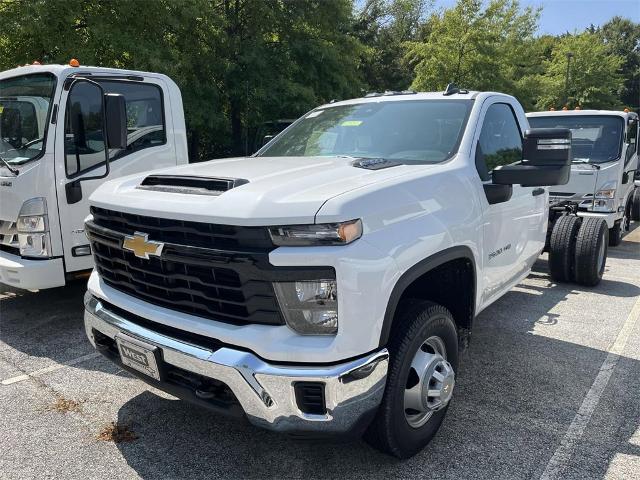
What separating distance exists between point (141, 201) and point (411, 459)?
194 centimetres

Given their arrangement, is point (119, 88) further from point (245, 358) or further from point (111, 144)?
point (245, 358)

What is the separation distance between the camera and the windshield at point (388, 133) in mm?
3479

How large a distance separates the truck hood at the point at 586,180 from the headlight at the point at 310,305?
6.74 meters

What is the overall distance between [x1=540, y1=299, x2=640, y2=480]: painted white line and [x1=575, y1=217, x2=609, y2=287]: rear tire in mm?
1210

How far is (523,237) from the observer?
13.8ft

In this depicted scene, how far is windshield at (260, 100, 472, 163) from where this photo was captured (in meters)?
3.48

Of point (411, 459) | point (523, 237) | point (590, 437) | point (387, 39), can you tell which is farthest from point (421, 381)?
point (387, 39)

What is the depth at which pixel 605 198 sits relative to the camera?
8.06 meters

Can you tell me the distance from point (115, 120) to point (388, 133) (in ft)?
8.55

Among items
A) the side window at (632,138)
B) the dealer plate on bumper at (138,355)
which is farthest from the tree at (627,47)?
the dealer plate on bumper at (138,355)

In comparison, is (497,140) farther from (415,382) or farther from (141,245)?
(141,245)

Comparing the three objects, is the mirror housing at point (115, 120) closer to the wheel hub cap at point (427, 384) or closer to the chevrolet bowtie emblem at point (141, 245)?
the chevrolet bowtie emblem at point (141, 245)

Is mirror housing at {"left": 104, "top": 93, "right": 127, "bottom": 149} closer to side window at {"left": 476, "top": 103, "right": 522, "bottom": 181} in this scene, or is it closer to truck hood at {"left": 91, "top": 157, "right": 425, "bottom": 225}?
truck hood at {"left": 91, "top": 157, "right": 425, "bottom": 225}

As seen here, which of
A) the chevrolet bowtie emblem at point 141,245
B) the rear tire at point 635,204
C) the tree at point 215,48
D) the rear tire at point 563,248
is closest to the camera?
the chevrolet bowtie emblem at point 141,245
